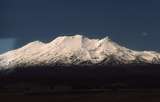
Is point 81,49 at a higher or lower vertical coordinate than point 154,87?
higher

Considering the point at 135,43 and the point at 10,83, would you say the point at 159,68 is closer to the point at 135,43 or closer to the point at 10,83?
the point at 135,43

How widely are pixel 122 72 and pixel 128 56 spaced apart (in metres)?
0.05

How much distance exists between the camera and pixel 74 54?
1354 mm

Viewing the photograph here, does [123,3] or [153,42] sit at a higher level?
[123,3]

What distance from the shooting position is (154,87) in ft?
4.29

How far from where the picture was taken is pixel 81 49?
4.53 ft

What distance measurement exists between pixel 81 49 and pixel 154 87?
22 cm

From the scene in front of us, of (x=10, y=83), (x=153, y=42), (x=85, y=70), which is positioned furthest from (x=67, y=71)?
(x=153, y=42)

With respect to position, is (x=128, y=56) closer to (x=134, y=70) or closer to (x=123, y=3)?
(x=134, y=70)

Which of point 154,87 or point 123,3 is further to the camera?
point 123,3

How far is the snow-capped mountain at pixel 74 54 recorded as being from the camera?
1344 millimetres

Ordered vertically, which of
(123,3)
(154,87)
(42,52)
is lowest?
(154,87)

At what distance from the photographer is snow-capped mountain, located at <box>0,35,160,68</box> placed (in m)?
1.34

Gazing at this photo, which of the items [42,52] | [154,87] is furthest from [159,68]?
[42,52]
